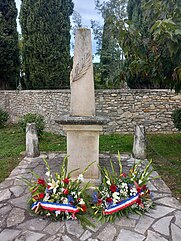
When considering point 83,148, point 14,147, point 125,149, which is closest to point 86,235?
point 83,148

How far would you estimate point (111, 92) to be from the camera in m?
7.46

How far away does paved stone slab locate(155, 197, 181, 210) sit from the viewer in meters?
2.96

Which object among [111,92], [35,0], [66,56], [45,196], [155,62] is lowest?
[45,196]

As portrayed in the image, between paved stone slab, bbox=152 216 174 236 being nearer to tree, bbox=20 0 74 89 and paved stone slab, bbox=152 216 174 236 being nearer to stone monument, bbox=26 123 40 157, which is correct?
stone monument, bbox=26 123 40 157

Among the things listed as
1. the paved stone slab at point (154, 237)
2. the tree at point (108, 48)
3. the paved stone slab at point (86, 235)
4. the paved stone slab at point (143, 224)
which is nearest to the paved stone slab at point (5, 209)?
the paved stone slab at point (86, 235)

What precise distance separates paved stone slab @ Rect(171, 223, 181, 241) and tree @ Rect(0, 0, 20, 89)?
1110 cm

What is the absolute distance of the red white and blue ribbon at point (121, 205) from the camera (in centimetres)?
265

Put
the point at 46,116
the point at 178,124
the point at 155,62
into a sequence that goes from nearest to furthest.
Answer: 1. the point at 155,62
2. the point at 178,124
3. the point at 46,116

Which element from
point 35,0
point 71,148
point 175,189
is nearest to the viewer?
point 71,148

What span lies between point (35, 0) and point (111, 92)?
6078 millimetres

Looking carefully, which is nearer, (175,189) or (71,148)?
(71,148)

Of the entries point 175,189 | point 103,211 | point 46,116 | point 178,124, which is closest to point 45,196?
point 103,211

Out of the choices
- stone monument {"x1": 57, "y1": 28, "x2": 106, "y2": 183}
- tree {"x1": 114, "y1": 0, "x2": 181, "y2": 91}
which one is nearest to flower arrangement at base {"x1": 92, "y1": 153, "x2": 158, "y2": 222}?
stone monument {"x1": 57, "y1": 28, "x2": 106, "y2": 183}

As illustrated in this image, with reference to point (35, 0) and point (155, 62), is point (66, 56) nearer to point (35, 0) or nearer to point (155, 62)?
point (35, 0)
